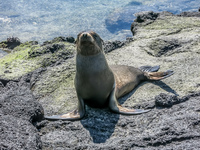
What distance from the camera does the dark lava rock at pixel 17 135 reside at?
2.38 metres

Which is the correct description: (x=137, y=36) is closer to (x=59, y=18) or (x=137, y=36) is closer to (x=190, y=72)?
(x=190, y=72)

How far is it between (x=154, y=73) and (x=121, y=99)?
103 centimetres

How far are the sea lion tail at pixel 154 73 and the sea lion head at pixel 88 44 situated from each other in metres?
1.56

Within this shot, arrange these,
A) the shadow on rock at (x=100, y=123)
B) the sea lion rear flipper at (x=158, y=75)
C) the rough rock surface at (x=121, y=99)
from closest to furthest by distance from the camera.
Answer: the rough rock surface at (x=121, y=99), the shadow on rock at (x=100, y=123), the sea lion rear flipper at (x=158, y=75)

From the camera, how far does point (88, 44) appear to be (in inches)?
116

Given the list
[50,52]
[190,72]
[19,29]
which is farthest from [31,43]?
[19,29]

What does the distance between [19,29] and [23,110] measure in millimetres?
28431

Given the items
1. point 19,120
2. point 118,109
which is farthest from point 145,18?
point 19,120

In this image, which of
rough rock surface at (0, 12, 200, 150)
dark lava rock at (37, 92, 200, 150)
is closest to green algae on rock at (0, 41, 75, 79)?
rough rock surface at (0, 12, 200, 150)

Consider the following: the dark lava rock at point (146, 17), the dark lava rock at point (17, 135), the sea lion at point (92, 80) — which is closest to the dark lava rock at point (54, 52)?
the sea lion at point (92, 80)

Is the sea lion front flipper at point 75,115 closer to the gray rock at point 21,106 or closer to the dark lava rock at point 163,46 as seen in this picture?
the gray rock at point 21,106

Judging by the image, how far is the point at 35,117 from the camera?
10.9 feet

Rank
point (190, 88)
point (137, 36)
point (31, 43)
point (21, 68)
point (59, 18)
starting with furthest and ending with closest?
point (59, 18)
point (31, 43)
point (137, 36)
point (21, 68)
point (190, 88)

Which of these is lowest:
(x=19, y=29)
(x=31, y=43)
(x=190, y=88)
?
(x=19, y=29)
